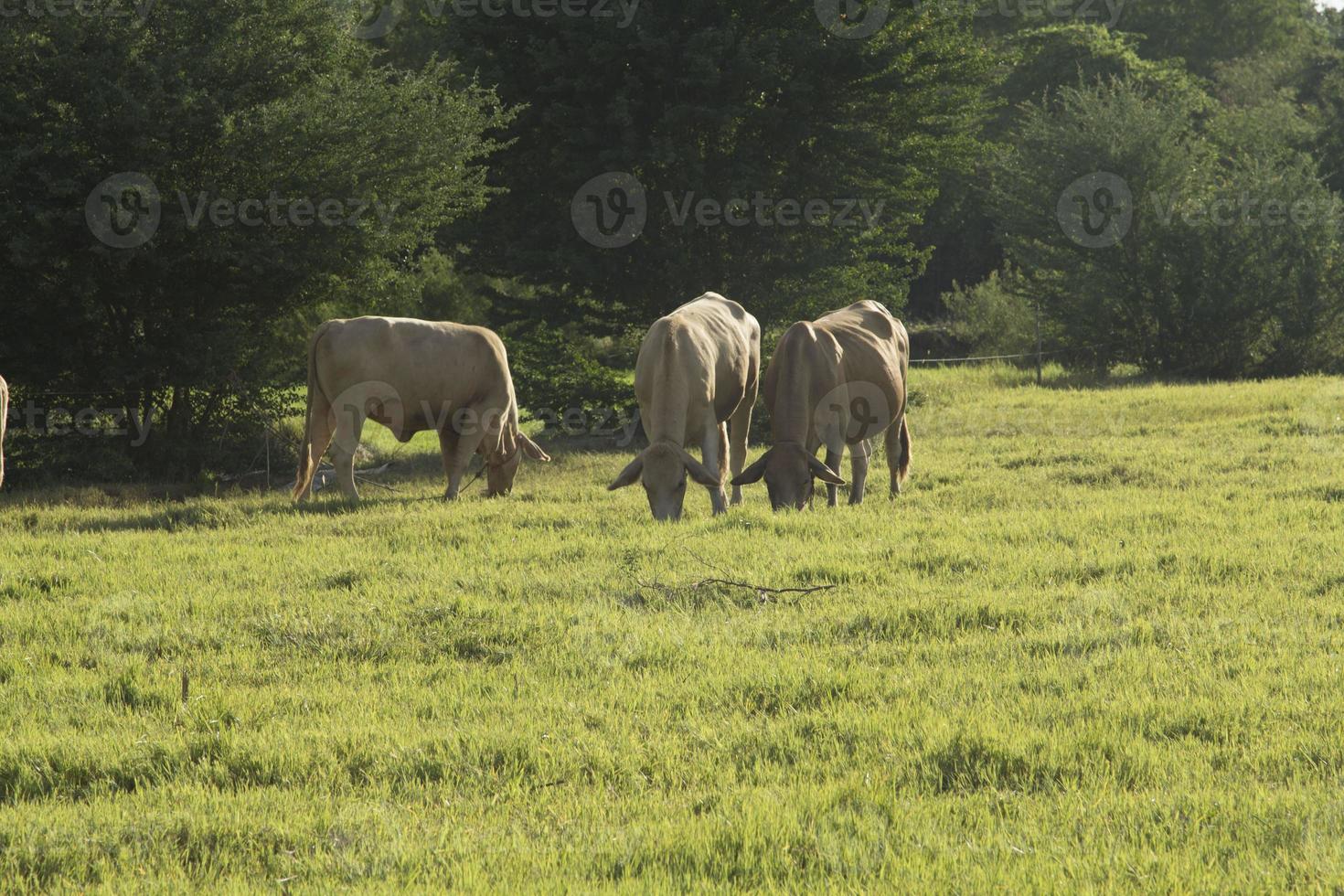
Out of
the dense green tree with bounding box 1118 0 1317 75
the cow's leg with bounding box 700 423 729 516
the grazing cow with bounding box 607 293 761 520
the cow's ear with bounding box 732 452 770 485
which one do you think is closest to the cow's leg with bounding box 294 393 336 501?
the grazing cow with bounding box 607 293 761 520

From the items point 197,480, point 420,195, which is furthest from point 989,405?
point 197,480

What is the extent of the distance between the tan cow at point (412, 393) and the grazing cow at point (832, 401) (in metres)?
3.52

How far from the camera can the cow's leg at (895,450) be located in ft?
45.2

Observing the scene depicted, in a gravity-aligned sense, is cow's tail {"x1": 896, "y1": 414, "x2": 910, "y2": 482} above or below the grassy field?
above

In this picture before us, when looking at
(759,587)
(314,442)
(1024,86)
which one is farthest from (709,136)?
(1024,86)

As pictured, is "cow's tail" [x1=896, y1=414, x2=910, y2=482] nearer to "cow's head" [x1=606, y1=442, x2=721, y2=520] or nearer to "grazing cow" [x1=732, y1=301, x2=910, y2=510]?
"grazing cow" [x1=732, y1=301, x2=910, y2=510]

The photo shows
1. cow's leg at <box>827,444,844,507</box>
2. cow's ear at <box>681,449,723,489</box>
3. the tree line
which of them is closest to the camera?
cow's ear at <box>681,449,723,489</box>

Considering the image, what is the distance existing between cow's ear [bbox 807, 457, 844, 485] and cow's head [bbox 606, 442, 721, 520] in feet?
2.81

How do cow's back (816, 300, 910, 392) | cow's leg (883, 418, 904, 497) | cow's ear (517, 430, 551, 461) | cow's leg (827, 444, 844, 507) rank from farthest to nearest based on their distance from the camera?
cow's ear (517, 430, 551, 461) < cow's leg (883, 418, 904, 497) < cow's back (816, 300, 910, 392) < cow's leg (827, 444, 844, 507)

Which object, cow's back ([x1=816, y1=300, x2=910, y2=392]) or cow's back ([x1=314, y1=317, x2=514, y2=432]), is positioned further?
cow's back ([x1=314, y1=317, x2=514, y2=432])

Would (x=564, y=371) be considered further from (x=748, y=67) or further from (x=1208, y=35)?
(x=1208, y=35)

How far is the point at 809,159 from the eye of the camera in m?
21.1

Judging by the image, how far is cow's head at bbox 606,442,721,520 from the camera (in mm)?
11219

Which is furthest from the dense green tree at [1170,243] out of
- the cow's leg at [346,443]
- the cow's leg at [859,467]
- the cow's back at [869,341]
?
the cow's leg at [346,443]
